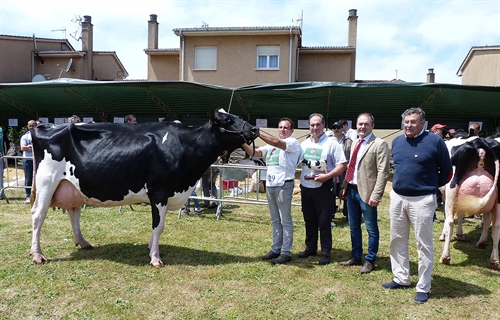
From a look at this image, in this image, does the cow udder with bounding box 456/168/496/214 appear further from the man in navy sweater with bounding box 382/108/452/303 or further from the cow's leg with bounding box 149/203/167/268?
the cow's leg with bounding box 149/203/167/268

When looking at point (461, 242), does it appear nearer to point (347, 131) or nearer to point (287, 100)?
point (347, 131)

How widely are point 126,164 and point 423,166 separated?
3674 millimetres

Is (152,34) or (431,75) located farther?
(431,75)

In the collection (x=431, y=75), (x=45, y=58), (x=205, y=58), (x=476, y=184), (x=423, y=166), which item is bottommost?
(x=476, y=184)

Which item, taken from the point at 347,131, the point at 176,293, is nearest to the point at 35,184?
the point at 176,293

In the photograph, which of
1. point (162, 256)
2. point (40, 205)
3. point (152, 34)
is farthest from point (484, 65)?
point (40, 205)

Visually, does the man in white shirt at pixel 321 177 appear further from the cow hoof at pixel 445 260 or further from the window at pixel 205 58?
the window at pixel 205 58

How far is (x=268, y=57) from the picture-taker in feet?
68.5

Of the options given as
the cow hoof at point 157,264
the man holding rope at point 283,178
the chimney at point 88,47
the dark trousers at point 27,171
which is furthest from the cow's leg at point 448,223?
the chimney at point 88,47

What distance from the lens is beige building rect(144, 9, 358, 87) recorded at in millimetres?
20594

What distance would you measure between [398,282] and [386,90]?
332 inches

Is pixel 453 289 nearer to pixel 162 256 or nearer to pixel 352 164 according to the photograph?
pixel 352 164

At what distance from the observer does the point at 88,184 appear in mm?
5043

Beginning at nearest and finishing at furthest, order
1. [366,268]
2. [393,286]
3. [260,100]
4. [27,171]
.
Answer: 1. [393,286]
2. [366,268]
3. [27,171]
4. [260,100]
